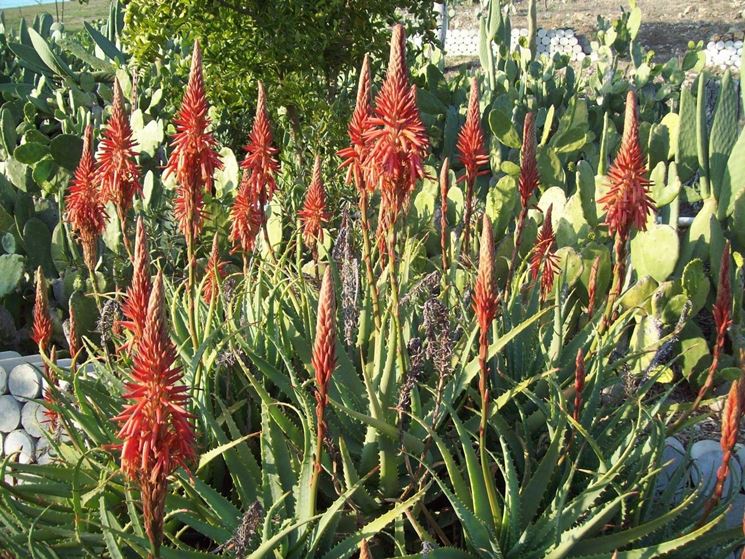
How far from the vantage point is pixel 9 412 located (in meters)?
3.25

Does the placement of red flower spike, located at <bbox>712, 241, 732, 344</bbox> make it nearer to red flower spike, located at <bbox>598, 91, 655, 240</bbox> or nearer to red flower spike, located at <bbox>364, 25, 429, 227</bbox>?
red flower spike, located at <bbox>598, 91, 655, 240</bbox>

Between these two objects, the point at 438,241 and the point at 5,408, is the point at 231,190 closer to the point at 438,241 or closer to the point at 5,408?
the point at 438,241

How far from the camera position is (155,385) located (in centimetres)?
129

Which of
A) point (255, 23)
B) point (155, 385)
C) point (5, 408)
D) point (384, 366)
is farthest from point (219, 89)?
point (155, 385)

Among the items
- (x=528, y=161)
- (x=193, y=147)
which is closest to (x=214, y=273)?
(x=193, y=147)

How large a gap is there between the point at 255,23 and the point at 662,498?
3489mm

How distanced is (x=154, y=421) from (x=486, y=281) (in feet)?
2.06

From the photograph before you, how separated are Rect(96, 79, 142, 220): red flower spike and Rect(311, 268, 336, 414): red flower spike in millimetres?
1037

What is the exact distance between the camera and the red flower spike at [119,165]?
2230 mm

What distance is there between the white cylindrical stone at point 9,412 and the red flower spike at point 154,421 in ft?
6.95

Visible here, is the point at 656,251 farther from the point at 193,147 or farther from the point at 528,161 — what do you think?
the point at 193,147

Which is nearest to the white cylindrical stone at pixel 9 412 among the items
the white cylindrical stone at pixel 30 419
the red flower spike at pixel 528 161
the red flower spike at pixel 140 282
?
the white cylindrical stone at pixel 30 419

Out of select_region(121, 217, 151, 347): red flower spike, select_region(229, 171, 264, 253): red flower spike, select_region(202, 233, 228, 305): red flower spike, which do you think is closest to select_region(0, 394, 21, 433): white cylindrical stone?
select_region(202, 233, 228, 305): red flower spike

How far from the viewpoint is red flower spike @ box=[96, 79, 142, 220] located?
223 centimetres
